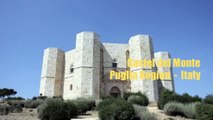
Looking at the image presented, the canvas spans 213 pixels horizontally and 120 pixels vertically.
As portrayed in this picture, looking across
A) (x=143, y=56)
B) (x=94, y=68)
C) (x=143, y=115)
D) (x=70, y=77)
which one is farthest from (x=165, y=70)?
(x=143, y=115)

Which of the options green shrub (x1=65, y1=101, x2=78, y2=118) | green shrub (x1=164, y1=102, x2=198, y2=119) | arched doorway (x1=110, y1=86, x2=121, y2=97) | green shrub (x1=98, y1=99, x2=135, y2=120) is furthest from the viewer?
arched doorway (x1=110, y1=86, x2=121, y2=97)

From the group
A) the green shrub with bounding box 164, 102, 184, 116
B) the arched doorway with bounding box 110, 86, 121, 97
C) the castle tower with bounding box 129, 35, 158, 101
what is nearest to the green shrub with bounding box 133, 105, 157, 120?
the green shrub with bounding box 164, 102, 184, 116

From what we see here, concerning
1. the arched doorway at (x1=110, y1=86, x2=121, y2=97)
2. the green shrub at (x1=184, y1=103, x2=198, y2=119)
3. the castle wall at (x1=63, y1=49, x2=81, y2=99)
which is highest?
the castle wall at (x1=63, y1=49, x2=81, y2=99)

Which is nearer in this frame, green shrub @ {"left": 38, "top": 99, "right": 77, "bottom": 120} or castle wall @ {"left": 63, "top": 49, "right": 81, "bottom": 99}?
green shrub @ {"left": 38, "top": 99, "right": 77, "bottom": 120}

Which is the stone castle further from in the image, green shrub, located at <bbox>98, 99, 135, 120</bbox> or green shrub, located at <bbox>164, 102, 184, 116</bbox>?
green shrub, located at <bbox>98, 99, 135, 120</bbox>

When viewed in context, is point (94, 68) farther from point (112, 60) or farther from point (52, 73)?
point (52, 73)

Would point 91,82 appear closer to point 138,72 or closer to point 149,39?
point 138,72

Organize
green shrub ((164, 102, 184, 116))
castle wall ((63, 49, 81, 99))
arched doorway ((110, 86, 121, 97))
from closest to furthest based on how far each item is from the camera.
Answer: green shrub ((164, 102, 184, 116))
castle wall ((63, 49, 81, 99))
arched doorway ((110, 86, 121, 97))

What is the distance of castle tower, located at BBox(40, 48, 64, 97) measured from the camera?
25.9m

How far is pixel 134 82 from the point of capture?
75.5 feet

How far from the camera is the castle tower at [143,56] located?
21891 mm

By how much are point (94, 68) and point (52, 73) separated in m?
7.10

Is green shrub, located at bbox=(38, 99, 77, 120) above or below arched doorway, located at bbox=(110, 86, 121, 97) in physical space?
below

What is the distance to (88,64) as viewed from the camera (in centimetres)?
2258
